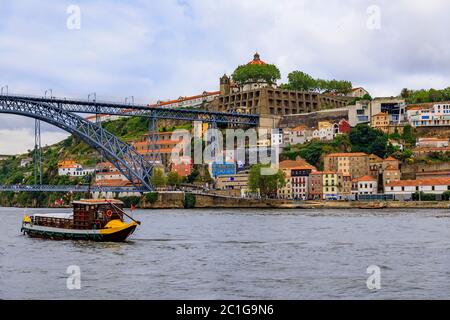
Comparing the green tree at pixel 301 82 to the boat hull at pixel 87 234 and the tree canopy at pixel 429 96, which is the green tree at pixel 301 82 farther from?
the boat hull at pixel 87 234

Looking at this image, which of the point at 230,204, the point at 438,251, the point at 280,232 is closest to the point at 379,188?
the point at 230,204

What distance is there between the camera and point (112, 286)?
1903cm

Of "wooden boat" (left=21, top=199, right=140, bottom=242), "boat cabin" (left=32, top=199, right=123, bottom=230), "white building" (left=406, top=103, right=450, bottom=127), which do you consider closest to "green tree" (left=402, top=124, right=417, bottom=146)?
"white building" (left=406, top=103, right=450, bottom=127)

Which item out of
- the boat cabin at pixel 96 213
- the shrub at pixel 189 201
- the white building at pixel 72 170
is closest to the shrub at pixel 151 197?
the shrub at pixel 189 201

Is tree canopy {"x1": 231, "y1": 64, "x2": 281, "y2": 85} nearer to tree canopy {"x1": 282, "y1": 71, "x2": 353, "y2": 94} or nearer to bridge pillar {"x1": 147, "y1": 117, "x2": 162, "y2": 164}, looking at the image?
tree canopy {"x1": 282, "y1": 71, "x2": 353, "y2": 94}

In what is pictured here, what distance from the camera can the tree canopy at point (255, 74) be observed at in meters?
102

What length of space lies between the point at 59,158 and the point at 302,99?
1507 inches

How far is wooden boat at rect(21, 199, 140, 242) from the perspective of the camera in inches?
1243

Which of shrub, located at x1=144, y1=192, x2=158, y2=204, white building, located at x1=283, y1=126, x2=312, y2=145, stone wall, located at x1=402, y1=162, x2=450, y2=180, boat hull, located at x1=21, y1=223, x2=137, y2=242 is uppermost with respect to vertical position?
white building, located at x1=283, y1=126, x2=312, y2=145

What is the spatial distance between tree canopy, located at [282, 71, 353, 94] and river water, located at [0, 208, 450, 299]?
67.1 m

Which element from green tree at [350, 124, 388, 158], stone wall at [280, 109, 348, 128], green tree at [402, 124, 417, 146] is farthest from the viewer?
stone wall at [280, 109, 348, 128]

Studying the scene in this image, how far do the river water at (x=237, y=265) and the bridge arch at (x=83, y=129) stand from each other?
25.2m

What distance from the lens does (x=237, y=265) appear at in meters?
22.8

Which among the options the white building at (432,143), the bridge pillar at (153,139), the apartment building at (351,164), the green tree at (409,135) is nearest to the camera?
the bridge pillar at (153,139)
